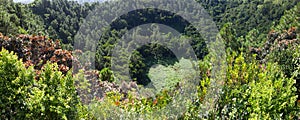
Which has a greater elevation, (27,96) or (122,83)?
(27,96)

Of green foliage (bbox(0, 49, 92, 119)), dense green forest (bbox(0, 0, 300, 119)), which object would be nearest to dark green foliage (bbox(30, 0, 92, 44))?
dense green forest (bbox(0, 0, 300, 119))

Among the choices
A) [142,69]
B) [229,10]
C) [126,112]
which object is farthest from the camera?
[229,10]

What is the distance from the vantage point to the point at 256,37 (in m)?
26.7

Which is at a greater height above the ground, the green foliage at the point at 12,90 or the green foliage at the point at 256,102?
the green foliage at the point at 12,90

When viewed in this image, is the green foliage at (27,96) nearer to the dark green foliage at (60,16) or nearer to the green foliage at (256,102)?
the green foliage at (256,102)

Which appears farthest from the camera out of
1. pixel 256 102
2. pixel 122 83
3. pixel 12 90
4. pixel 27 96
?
pixel 122 83

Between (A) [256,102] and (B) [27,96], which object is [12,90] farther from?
(A) [256,102]

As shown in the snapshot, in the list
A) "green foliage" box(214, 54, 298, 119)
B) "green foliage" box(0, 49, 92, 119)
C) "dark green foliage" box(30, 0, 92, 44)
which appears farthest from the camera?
"dark green foliage" box(30, 0, 92, 44)

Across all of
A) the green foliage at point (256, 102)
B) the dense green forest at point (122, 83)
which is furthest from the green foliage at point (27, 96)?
the green foliage at point (256, 102)

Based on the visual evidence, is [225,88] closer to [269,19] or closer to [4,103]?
[4,103]

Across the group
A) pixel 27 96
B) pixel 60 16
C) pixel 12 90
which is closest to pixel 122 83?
pixel 27 96

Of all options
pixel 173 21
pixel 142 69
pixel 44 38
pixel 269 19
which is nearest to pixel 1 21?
pixel 44 38

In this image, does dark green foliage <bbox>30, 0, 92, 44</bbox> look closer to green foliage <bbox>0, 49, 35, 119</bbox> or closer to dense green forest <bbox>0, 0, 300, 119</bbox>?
dense green forest <bbox>0, 0, 300, 119</bbox>

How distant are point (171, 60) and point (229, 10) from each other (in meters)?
14.9
